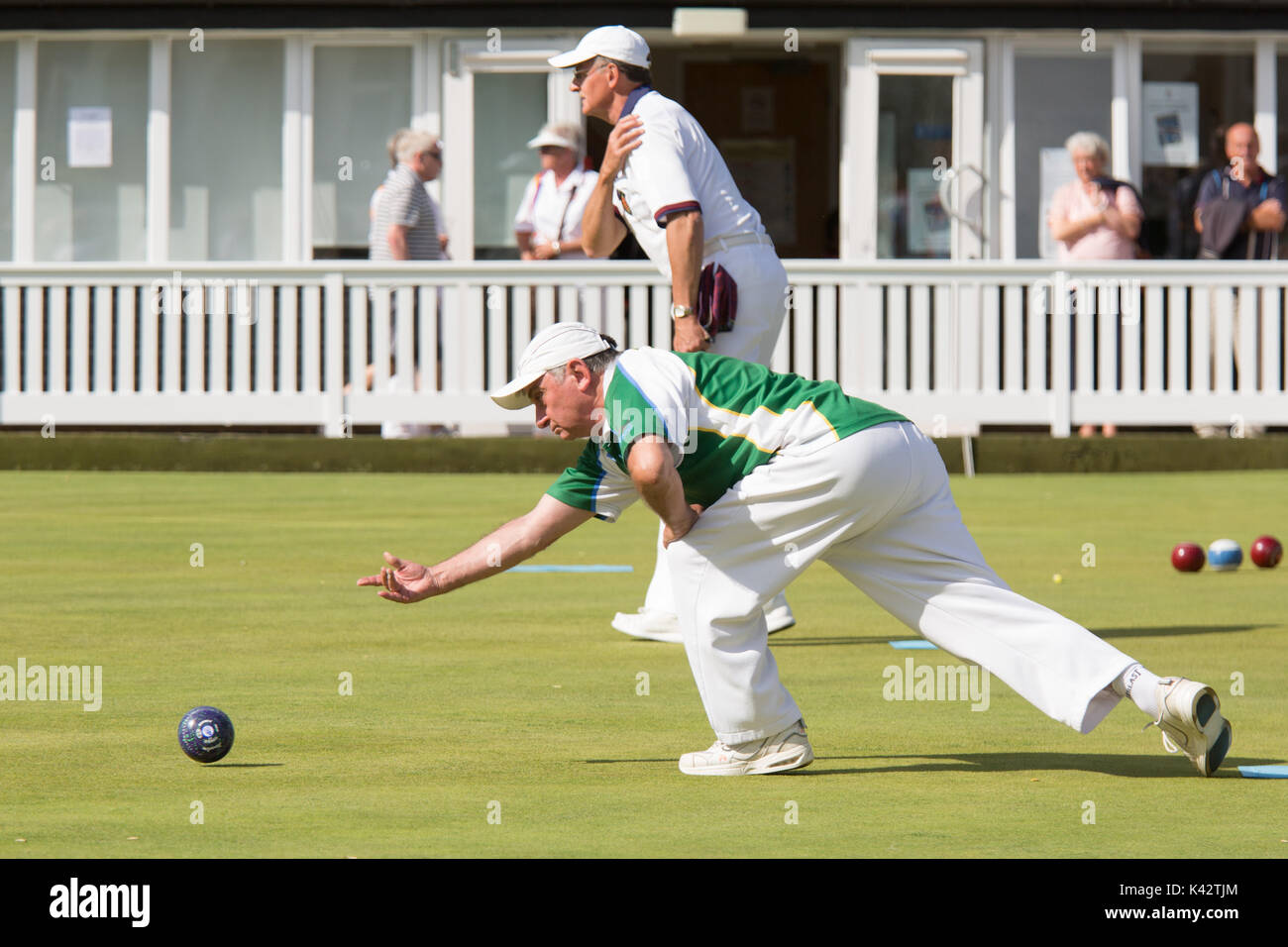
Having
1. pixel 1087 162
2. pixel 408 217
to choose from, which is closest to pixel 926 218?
pixel 1087 162

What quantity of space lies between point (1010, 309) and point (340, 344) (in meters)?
4.84

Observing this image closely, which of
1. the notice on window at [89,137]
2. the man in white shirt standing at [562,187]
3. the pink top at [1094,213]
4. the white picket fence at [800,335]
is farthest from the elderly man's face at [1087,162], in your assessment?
the notice on window at [89,137]

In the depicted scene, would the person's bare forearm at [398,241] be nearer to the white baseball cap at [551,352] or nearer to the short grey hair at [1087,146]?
the short grey hair at [1087,146]

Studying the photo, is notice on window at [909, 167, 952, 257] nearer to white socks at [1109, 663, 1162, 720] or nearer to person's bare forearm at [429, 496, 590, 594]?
person's bare forearm at [429, 496, 590, 594]

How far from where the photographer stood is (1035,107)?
18984 mm

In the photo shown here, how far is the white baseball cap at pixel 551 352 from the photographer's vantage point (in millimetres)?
5055

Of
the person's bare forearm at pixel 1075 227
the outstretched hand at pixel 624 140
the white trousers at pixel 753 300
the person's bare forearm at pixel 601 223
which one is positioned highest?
the person's bare forearm at pixel 1075 227

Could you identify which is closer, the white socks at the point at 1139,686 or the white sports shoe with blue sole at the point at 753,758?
the white socks at the point at 1139,686

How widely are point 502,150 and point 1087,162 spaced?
550cm

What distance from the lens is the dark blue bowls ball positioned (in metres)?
5.33

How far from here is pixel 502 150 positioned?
19.0 metres

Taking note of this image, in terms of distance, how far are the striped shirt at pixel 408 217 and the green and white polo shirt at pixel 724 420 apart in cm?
1046

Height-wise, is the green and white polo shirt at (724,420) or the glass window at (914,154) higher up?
the glass window at (914,154)

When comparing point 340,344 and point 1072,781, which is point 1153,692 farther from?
point 340,344
